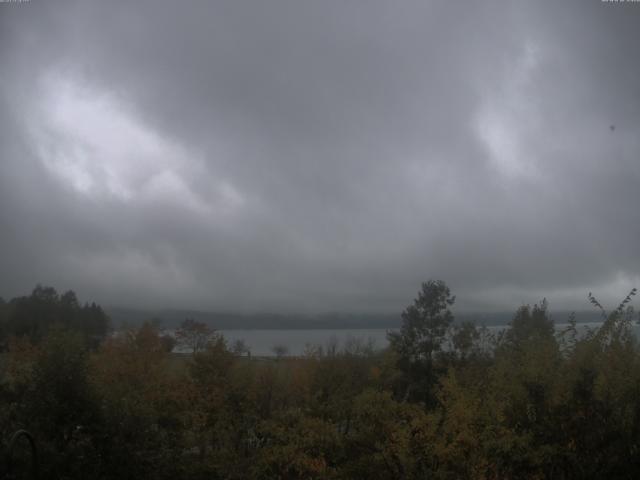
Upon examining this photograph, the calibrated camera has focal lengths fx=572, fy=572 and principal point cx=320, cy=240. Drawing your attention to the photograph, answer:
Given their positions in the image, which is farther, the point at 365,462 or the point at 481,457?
the point at 365,462

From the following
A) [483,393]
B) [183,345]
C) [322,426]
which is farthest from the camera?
[183,345]

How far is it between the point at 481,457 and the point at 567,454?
2.18m

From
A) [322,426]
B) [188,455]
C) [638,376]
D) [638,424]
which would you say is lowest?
[188,455]

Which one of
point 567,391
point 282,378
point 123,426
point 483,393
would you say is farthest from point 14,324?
point 567,391

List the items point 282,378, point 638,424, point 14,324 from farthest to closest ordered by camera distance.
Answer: point 14,324
point 282,378
point 638,424

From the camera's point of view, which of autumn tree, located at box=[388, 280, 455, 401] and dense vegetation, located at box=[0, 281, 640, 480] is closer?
dense vegetation, located at box=[0, 281, 640, 480]

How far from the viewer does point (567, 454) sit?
42.0ft

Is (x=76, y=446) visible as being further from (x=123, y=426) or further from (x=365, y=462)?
(x=365, y=462)

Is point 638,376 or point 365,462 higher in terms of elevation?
point 638,376

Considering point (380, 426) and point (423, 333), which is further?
point (423, 333)

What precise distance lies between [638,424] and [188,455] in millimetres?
15190

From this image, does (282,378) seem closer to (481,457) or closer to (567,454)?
(481,457)

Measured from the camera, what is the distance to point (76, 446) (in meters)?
15.0

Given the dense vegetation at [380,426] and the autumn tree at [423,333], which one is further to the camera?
the autumn tree at [423,333]
